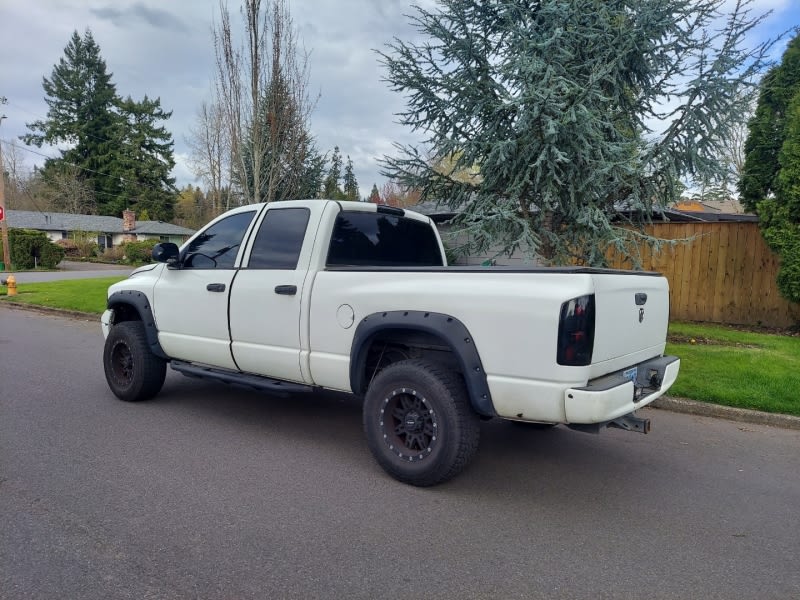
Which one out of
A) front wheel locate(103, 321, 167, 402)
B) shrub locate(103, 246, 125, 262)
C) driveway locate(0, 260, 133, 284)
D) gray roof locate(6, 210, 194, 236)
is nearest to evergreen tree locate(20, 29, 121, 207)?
gray roof locate(6, 210, 194, 236)

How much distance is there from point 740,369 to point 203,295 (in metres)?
6.18

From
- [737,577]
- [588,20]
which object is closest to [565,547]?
[737,577]

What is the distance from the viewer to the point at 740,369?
6598mm

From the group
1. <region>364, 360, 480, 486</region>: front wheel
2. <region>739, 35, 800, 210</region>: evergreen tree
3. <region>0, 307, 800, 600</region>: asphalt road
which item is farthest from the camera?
<region>739, 35, 800, 210</region>: evergreen tree

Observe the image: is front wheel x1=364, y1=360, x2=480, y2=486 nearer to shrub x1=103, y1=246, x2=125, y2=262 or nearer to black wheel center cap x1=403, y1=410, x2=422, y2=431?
black wheel center cap x1=403, y1=410, x2=422, y2=431

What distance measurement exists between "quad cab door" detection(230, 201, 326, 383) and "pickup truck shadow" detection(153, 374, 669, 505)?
2.32 feet

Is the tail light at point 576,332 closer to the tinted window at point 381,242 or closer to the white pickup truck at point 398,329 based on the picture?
the white pickup truck at point 398,329

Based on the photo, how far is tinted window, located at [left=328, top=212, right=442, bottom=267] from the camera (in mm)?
4566

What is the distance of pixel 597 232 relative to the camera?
846 centimetres

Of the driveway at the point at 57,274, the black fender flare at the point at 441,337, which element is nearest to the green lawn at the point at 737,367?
the black fender flare at the point at 441,337

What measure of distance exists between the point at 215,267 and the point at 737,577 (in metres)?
4.46

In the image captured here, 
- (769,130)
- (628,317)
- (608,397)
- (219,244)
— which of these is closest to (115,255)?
(219,244)

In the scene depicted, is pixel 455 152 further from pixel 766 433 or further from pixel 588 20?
pixel 766 433

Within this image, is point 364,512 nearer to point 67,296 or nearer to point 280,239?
point 280,239
